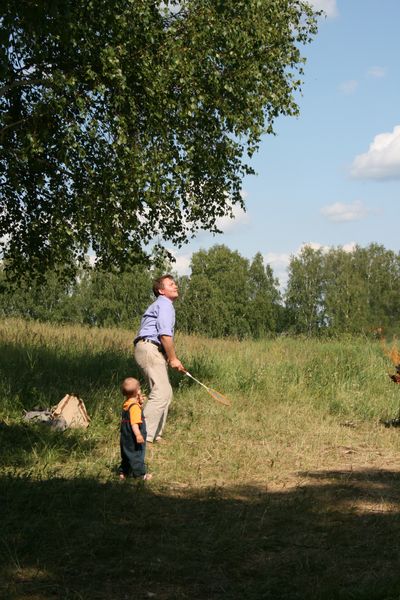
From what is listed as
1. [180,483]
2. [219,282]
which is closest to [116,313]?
[219,282]

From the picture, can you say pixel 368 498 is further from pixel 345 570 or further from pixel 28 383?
pixel 28 383

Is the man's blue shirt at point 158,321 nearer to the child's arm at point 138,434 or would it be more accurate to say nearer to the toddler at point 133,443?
the toddler at point 133,443

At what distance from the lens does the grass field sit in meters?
4.69

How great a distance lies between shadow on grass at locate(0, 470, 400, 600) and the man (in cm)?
183

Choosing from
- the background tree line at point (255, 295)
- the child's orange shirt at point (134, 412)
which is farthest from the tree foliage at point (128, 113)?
the background tree line at point (255, 295)

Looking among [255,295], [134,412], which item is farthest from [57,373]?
[255,295]

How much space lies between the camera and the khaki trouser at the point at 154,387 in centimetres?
892

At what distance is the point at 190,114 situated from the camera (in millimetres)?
11953

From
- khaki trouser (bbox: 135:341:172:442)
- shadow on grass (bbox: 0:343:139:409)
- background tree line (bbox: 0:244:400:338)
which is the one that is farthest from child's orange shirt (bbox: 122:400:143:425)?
background tree line (bbox: 0:244:400:338)

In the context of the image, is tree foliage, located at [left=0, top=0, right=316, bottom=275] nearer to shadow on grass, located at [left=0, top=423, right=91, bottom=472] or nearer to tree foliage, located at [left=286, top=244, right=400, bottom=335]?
shadow on grass, located at [left=0, top=423, right=91, bottom=472]

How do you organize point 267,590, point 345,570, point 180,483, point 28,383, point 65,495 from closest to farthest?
point 267,590, point 345,570, point 65,495, point 180,483, point 28,383

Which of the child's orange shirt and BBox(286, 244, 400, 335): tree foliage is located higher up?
BBox(286, 244, 400, 335): tree foliage

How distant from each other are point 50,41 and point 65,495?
323 inches

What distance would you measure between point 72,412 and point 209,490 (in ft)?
10.6
